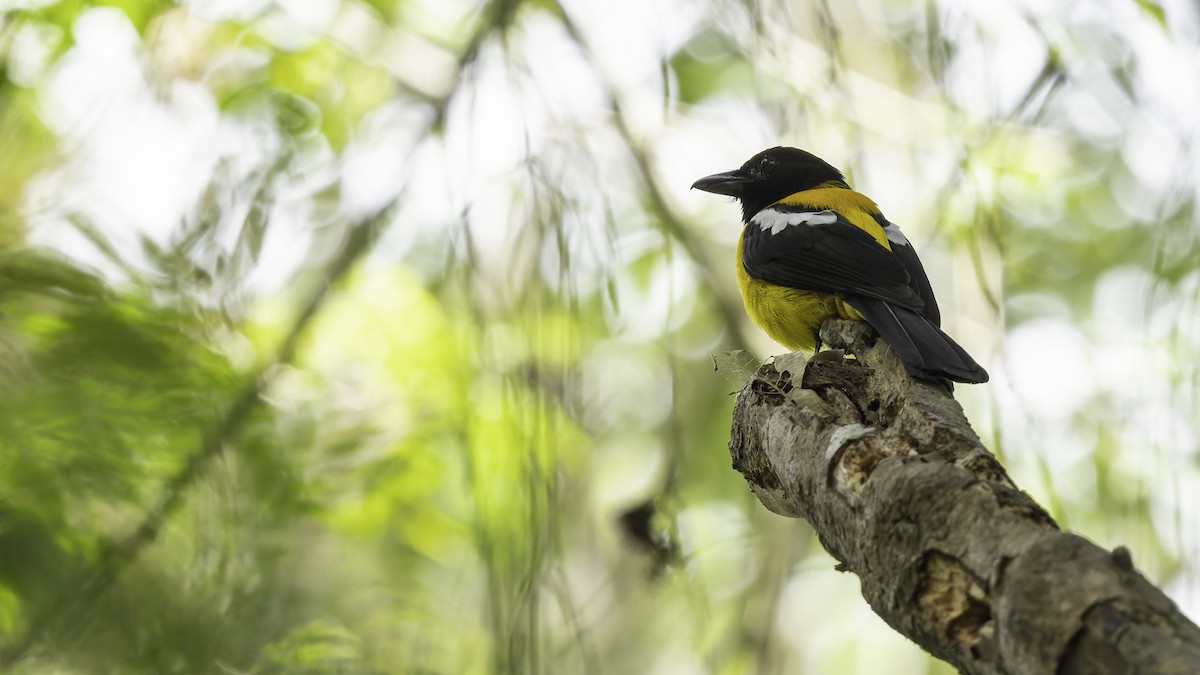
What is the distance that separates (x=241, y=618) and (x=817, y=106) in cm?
300

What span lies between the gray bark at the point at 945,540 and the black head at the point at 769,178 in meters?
3.12

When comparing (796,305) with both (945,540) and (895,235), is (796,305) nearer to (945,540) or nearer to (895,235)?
(895,235)

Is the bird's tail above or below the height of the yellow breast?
above

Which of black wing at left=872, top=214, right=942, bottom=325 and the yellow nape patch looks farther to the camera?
the yellow nape patch

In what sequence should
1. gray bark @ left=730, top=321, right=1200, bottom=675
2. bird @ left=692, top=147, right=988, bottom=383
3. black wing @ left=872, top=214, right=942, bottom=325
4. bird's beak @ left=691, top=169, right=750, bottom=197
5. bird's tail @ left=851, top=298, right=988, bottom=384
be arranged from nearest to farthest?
gray bark @ left=730, top=321, right=1200, bottom=675, bird's tail @ left=851, top=298, right=988, bottom=384, bird @ left=692, top=147, right=988, bottom=383, black wing @ left=872, top=214, right=942, bottom=325, bird's beak @ left=691, top=169, right=750, bottom=197

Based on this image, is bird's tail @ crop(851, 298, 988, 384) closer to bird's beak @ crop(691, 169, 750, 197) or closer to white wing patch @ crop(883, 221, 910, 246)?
white wing patch @ crop(883, 221, 910, 246)

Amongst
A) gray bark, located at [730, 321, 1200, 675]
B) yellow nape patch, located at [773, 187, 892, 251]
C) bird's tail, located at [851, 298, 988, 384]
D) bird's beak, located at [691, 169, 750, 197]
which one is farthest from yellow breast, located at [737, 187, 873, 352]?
gray bark, located at [730, 321, 1200, 675]

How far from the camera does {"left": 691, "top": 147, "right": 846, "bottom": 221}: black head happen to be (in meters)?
5.36

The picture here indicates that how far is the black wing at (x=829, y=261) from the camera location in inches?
142

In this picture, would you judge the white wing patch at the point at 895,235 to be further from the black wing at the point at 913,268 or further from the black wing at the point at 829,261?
the black wing at the point at 829,261

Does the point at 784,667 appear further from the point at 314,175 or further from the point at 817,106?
the point at 314,175

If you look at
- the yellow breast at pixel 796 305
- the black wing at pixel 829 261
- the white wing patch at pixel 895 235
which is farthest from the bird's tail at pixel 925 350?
the white wing patch at pixel 895 235

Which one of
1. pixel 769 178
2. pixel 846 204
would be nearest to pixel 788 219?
pixel 846 204

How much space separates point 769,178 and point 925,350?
114 inches
